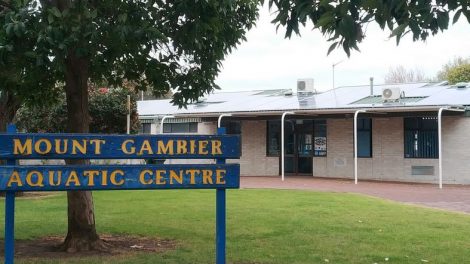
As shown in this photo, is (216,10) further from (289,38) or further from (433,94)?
(433,94)

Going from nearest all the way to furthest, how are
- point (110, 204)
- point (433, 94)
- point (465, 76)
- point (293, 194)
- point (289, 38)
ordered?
point (289, 38) → point (110, 204) → point (293, 194) → point (433, 94) → point (465, 76)

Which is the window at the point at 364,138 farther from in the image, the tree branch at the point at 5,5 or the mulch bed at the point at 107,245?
the tree branch at the point at 5,5

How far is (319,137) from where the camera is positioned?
2595 centimetres

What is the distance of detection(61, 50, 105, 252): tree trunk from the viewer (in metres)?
8.08

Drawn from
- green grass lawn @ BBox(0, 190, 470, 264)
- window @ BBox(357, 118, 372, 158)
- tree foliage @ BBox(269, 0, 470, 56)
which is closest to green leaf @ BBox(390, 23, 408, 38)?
tree foliage @ BBox(269, 0, 470, 56)

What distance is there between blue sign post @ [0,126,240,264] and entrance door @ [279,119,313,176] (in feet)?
66.5

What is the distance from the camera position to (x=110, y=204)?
1420 cm

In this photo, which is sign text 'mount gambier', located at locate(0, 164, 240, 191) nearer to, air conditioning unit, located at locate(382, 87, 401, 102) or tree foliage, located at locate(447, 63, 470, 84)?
air conditioning unit, located at locate(382, 87, 401, 102)

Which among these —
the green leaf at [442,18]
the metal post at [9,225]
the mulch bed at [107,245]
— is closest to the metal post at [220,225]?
the mulch bed at [107,245]

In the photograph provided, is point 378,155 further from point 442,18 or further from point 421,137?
point 442,18

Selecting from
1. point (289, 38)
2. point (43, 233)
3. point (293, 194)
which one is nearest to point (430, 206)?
point (293, 194)

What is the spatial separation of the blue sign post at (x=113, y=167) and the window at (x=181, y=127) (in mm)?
22775

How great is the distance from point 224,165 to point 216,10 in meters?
→ 2.17

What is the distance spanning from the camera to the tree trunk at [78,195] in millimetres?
8078
